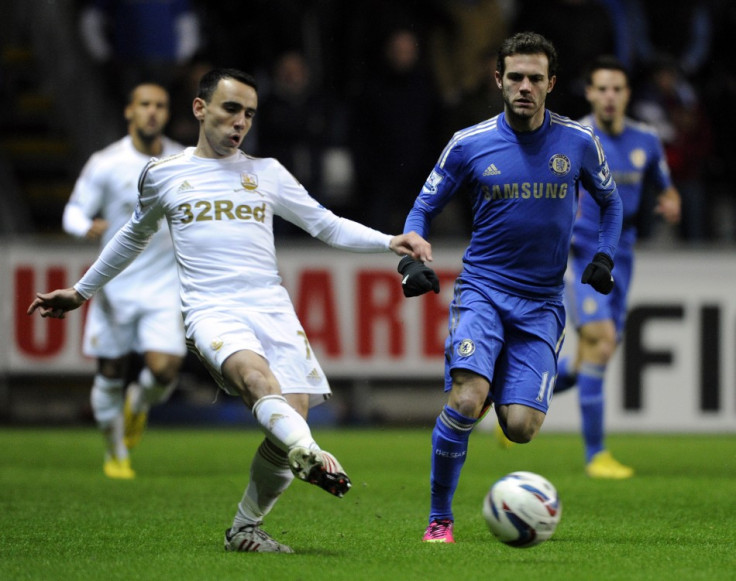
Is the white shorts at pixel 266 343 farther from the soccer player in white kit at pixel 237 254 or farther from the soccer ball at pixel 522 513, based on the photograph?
the soccer ball at pixel 522 513

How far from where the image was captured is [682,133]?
566 inches

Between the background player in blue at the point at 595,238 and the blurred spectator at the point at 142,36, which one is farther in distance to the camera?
the blurred spectator at the point at 142,36

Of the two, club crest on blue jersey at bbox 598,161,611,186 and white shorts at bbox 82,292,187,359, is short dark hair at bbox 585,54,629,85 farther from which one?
white shorts at bbox 82,292,187,359

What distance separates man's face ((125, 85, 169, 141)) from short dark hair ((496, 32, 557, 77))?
3944mm

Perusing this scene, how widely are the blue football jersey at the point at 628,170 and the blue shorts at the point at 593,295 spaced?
10 centimetres

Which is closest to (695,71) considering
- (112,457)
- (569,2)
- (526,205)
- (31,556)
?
(569,2)

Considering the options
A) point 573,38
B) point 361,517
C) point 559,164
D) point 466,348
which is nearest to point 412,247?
point 466,348

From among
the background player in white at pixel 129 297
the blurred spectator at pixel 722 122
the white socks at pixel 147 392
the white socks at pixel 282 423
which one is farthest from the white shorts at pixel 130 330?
the blurred spectator at pixel 722 122

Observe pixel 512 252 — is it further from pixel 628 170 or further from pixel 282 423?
pixel 628 170

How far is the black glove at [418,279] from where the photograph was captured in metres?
5.96

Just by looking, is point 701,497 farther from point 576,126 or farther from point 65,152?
point 65,152

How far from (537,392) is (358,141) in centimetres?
832

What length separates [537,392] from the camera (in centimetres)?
646

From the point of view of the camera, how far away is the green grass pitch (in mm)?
5746
